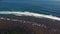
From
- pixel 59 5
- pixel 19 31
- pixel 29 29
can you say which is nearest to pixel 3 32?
pixel 19 31

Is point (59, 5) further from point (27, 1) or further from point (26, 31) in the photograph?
point (26, 31)

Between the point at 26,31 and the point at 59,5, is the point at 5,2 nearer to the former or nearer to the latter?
the point at 59,5

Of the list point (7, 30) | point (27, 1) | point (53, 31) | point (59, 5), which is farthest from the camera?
point (27, 1)

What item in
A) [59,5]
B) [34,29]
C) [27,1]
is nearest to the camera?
[34,29]

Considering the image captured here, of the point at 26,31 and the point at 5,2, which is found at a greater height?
the point at 26,31

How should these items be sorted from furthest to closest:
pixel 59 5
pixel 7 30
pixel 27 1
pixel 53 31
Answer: pixel 27 1 → pixel 59 5 → pixel 7 30 → pixel 53 31

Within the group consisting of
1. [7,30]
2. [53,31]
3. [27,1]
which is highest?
[53,31]

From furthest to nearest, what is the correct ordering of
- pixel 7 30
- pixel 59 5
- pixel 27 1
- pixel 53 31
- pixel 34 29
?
pixel 27 1 < pixel 59 5 < pixel 7 30 < pixel 34 29 < pixel 53 31

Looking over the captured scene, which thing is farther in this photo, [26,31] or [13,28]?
[13,28]

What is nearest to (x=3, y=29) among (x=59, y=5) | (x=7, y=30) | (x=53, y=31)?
(x=7, y=30)
